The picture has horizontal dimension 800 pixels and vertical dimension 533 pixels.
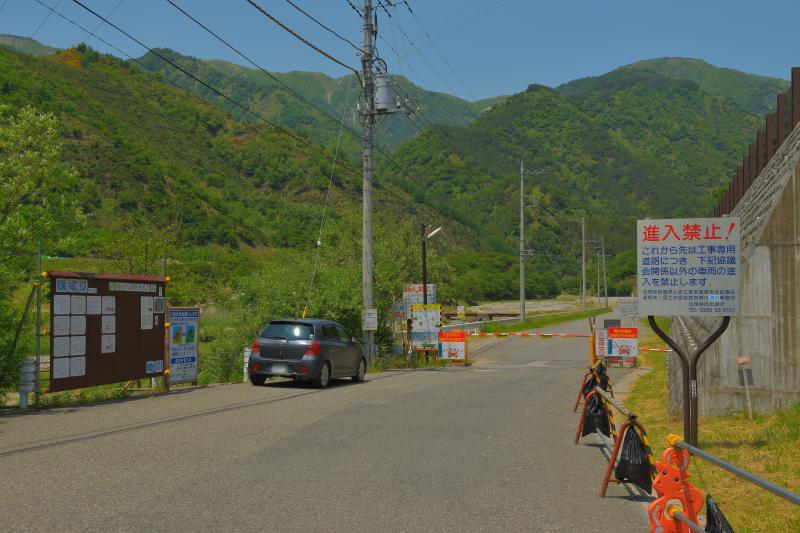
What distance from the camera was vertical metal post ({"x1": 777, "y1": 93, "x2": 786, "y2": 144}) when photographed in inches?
670

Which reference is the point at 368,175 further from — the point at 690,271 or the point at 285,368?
the point at 690,271

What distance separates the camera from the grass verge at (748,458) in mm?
6934

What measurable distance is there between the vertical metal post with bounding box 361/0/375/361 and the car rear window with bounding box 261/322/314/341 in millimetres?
8085

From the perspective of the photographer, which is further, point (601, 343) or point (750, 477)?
point (601, 343)

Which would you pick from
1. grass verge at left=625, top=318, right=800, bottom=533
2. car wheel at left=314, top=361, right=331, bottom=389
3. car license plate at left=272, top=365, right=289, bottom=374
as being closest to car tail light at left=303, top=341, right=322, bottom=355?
car wheel at left=314, top=361, right=331, bottom=389

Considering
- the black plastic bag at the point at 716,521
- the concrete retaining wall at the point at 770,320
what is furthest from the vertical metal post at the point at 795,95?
the black plastic bag at the point at 716,521

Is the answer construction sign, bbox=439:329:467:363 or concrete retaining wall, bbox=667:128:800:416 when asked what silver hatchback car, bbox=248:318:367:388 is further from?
construction sign, bbox=439:329:467:363

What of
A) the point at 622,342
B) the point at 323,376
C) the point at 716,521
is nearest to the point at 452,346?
the point at 622,342

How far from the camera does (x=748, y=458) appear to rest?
9.33 meters

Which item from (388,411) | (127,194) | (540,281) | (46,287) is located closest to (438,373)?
(388,411)

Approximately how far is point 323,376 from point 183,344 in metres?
3.38

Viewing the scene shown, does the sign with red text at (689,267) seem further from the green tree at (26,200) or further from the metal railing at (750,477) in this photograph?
the green tree at (26,200)

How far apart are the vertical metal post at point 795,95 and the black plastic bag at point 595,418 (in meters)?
8.43

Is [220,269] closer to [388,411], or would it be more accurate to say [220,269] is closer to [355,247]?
[355,247]
